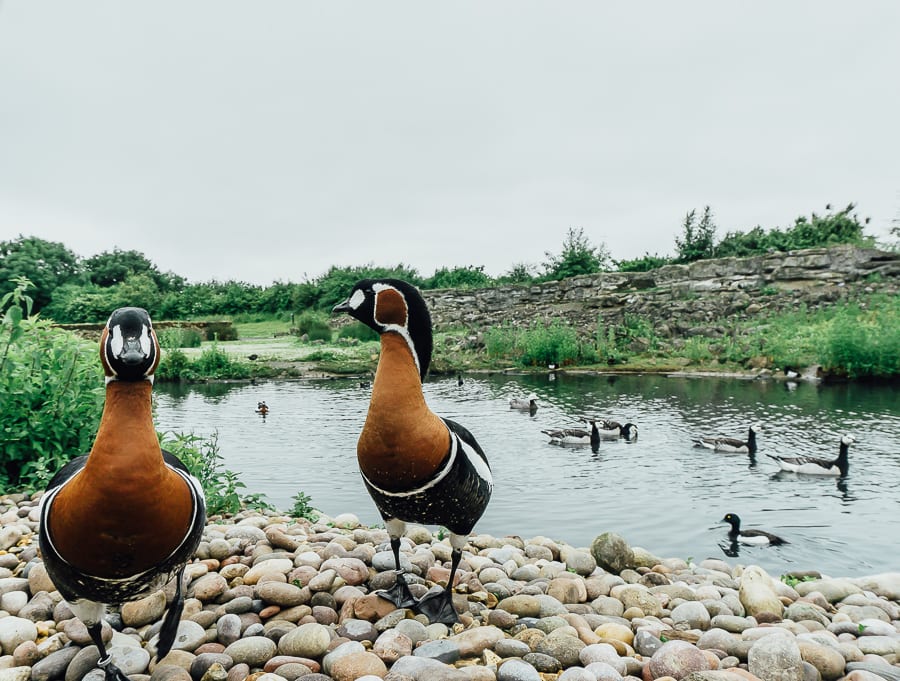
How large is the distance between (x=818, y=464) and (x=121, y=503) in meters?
7.79

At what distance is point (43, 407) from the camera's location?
4656 millimetres

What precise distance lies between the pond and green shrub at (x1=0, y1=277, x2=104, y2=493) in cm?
144

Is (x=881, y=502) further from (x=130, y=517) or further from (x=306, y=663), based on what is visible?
(x=130, y=517)

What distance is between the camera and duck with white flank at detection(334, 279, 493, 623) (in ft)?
8.82

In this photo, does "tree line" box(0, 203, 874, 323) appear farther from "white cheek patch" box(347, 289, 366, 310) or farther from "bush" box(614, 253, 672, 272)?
"white cheek patch" box(347, 289, 366, 310)

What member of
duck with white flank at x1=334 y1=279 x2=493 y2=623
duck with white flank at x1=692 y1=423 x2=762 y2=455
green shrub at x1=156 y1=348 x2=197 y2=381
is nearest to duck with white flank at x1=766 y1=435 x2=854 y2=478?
duck with white flank at x1=692 y1=423 x2=762 y2=455

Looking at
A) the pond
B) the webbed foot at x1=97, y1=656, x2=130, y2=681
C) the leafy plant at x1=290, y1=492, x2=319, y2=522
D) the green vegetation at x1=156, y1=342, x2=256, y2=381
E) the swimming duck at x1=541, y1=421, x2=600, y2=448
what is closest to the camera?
the webbed foot at x1=97, y1=656, x2=130, y2=681

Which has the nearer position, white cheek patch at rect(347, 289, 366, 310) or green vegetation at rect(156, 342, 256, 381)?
white cheek patch at rect(347, 289, 366, 310)

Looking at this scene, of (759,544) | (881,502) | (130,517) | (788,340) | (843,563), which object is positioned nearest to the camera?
(130,517)

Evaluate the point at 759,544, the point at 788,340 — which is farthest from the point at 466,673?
the point at 788,340

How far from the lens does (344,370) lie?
659 inches

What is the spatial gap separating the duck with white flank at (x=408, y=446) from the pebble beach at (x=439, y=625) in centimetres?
34

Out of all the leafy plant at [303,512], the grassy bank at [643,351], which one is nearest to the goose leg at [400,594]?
the leafy plant at [303,512]

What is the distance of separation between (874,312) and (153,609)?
63.5 feet
